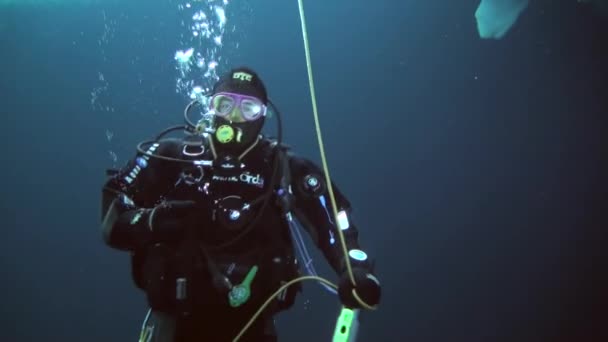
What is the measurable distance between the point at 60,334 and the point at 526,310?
18025 millimetres

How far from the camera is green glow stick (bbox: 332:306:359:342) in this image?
2.21 meters

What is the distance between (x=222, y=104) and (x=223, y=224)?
936 mm

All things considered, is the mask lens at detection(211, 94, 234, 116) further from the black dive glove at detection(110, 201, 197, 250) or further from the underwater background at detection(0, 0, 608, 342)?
the underwater background at detection(0, 0, 608, 342)

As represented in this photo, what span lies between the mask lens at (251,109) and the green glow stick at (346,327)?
4.74 ft

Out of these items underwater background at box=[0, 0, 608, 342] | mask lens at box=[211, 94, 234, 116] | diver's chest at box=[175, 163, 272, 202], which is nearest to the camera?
diver's chest at box=[175, 163, 272, 202]

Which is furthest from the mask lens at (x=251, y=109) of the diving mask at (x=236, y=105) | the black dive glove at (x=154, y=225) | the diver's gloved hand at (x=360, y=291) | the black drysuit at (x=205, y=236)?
the diver's gloved hand at (x=360, y=291)

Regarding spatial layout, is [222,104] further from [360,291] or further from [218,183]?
[360,291]

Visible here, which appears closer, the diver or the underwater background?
the diver

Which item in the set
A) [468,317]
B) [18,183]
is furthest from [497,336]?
[18,183]

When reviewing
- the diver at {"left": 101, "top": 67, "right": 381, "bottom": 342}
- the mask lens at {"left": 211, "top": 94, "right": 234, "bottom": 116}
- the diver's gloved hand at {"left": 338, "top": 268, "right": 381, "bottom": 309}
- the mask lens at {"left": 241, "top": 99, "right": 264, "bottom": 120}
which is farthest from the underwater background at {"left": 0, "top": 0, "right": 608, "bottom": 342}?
the diver's gloved hand at {"left": 338, "top": 268, "right": 381, "bottom": 309}

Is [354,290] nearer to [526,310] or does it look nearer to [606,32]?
[606,32]

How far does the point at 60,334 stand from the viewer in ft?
57.5

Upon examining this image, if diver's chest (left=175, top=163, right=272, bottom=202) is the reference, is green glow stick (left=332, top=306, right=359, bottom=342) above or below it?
below

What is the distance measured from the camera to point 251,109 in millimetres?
2973
